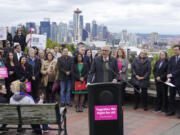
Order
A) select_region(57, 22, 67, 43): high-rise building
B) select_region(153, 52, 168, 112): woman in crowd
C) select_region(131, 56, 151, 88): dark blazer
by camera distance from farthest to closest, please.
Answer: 1. select_region(57, 22, 67, 43): high-rise building
2. select_region(131, 56, 151, 88): dark blazer
3. select_region(153, 52, 168, 112): woman in crowd

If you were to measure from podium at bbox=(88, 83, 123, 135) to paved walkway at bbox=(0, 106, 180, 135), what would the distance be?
1.33 metres

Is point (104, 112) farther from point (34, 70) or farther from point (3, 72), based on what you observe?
point (34, 70)

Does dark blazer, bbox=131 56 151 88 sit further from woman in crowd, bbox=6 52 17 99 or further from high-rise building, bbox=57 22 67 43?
high-rise building, bbox=57 22 67 43

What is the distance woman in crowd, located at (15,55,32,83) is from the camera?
7.34 meters

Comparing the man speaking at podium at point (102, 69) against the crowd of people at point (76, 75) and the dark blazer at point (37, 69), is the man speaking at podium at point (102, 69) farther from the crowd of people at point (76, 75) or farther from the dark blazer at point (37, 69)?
the dark blazer at point (37, 69)

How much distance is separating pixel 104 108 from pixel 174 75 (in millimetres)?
3118

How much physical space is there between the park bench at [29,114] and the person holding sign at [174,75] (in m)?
3.44

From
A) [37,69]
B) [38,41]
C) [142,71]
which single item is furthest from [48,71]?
[142,71]

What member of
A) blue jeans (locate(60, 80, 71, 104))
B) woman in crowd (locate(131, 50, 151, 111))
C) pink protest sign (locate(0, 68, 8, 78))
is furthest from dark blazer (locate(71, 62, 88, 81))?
pink protest sign (locate(0, 68, 8, 78))

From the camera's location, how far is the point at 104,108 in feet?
14.8

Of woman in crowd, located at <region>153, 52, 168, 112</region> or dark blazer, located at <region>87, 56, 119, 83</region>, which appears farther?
woman in crowd, located at <region>153, 52, 168, 112</region>

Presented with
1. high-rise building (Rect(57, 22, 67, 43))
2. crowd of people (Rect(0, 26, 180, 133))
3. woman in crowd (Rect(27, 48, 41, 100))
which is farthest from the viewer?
high-rise building (Rect(57, 22, 67, 43))

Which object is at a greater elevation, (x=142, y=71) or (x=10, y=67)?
(x=10, y=67)

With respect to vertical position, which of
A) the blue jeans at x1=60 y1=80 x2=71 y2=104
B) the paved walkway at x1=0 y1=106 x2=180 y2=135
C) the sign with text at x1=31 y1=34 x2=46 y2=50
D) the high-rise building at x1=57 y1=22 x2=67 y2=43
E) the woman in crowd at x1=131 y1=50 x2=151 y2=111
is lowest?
the paved walkway at x1=0 y1=106 x2=180 y2=135
